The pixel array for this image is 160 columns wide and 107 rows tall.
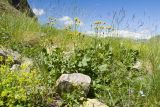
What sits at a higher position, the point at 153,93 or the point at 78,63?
the point at 78,63

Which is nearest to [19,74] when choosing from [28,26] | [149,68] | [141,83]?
[141,83]

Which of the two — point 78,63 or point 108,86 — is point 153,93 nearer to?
point 108,86

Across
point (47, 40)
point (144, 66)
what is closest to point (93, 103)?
point (144, 66)

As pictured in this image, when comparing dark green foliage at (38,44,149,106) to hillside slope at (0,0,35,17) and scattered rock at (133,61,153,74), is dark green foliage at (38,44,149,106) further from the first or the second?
hillside slope at (0,0,35,17)

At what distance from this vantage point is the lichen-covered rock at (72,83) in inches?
172

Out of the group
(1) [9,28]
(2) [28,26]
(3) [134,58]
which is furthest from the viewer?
(2) [28,26]

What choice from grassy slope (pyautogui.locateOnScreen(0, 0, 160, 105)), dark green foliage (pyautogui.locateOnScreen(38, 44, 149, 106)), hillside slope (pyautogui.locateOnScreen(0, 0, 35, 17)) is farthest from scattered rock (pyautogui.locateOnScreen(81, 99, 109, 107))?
hillside slope (pyautogui.locateOnScreen(0, 0, 35, 17))

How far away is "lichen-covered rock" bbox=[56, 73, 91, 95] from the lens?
172 inches

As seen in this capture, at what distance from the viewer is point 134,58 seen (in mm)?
6301

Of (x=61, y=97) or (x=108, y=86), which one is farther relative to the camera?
(x=108, y=86)

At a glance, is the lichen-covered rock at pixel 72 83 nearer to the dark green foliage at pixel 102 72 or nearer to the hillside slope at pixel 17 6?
the dark green foliage at pixel 102 72

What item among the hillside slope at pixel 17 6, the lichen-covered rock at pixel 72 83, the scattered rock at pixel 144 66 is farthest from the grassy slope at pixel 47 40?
the hillside slope at pixel 17 6

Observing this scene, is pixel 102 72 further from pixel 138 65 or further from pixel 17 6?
pixel 17 6

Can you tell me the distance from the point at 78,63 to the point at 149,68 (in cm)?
143
